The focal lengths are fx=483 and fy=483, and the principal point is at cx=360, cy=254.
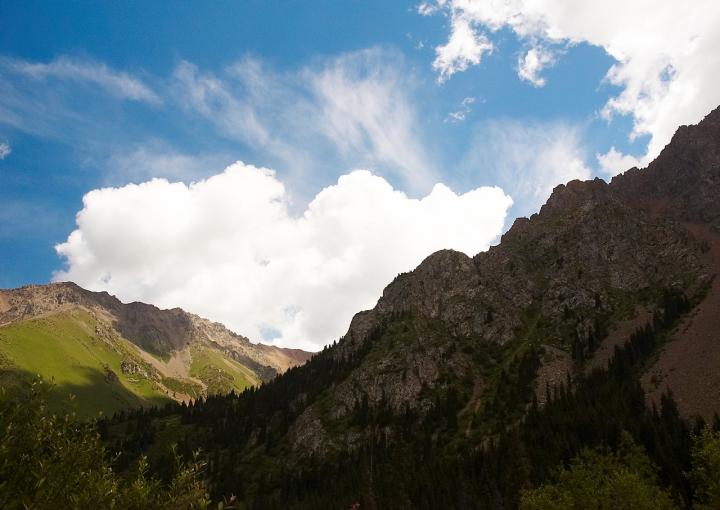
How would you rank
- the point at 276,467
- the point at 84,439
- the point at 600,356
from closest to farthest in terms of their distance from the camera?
the point at 84,439 → the point at 600,356 → the point at 276,467

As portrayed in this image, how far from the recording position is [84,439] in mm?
21109

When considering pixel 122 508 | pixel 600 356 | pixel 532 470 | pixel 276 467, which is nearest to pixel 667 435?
pixel 532 470

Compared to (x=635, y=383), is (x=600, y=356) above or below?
above

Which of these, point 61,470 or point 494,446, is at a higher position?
point 61,470

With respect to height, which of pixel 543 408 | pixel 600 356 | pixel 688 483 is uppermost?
pixel 600 356

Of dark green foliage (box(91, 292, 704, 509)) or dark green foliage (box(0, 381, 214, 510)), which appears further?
dark green foliage (box(91, 292, 704, 509))

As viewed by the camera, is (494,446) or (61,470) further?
(494,446)

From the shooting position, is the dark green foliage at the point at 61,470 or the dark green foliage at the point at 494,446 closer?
the dark green foliage at the point at 61,470

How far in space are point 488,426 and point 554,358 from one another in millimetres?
44286

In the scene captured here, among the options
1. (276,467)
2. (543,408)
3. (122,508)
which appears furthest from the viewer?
(276,467)

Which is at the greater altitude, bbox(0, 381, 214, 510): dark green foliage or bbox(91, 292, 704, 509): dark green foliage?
bbox(0, 381, 214, 510): dark green foliage

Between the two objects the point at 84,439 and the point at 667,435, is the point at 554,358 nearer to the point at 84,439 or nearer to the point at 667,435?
the point at 667,435

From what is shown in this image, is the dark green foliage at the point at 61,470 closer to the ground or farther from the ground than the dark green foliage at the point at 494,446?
farther from the ground

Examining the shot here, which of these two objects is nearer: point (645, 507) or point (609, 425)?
point (645, 507)
